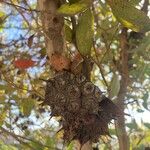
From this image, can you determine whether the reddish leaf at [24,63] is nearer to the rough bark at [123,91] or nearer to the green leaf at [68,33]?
the rough bark at [123,91]

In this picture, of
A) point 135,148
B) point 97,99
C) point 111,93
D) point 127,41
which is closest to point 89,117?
point 97,99

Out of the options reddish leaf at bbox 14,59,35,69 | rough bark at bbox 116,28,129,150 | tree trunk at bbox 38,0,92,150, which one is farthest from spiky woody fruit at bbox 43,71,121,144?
reddish leaf at bbox 14,59,35,69

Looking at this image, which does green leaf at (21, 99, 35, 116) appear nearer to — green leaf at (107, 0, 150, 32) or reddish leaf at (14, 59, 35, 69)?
reddish leaf at (14, 59, 35, 69)

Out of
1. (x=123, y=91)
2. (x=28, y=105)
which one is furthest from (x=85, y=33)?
(x=28, y=105)

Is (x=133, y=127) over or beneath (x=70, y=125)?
over

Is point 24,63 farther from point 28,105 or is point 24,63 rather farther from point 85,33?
point 85,33

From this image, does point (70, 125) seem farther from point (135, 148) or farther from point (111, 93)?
point (135, 148)
